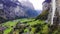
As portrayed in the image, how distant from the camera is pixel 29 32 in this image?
380 centimetres

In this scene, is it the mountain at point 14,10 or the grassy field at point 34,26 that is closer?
the grassy field at point 34,26

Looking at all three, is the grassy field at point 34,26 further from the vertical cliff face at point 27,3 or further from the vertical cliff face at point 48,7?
the vertical cliff face at point 27,3

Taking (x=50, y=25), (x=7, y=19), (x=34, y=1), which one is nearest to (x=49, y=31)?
(x=50, y=25)

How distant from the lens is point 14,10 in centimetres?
403

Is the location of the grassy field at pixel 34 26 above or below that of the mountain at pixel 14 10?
below

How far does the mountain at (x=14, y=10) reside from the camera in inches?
157

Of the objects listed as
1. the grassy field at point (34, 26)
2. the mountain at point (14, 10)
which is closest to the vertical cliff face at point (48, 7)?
the grassy field at point (34, 26)

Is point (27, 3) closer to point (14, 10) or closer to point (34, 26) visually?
point (14, 10)

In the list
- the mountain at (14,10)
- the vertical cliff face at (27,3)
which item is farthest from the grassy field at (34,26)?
the vertical cliff face at (27,3)

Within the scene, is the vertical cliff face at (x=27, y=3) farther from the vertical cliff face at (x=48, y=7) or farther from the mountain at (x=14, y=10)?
the vertical cliff face at (x=48, y=7)

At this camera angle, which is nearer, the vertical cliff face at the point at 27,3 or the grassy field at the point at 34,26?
the grassy field at the point at 34,26

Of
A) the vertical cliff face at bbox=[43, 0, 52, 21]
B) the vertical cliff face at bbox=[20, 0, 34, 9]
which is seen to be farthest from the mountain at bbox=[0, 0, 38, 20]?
the vertical cliff face at bbox=[43, 0, 52, 21]

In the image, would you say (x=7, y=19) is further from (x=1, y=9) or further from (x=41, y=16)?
(x=41, y=16)

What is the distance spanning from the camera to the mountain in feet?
13.1
